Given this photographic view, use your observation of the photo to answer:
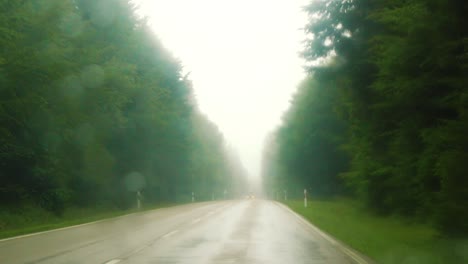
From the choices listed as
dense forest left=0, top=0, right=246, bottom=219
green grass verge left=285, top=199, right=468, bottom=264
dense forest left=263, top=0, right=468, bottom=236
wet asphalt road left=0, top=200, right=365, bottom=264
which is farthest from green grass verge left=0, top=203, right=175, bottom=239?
dense forest left=263, top=0, right=468, bottom=236

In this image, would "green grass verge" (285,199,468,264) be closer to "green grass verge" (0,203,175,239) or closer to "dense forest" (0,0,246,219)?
"green grass verge" (0,203,175,239)

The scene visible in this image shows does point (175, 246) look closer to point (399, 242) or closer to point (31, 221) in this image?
point (399, 242)

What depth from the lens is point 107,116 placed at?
31609 mm

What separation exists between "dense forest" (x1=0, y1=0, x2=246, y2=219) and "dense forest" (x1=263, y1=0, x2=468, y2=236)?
1015 centimetres

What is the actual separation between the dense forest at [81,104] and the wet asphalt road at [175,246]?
5.12 metres

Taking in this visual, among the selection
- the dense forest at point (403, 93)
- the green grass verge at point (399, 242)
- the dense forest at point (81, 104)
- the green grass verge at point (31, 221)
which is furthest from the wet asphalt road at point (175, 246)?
the dense forest at point (81, 104)

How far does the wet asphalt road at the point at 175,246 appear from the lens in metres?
11.9

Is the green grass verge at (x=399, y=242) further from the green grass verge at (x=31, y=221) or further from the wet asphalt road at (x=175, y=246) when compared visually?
the green grass verge at (x=31, y=221)

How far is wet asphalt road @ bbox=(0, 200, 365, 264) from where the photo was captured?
11.9 meters

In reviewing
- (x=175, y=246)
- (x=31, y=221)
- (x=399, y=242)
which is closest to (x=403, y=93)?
(x=399, y=242)

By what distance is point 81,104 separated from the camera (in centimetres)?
2717

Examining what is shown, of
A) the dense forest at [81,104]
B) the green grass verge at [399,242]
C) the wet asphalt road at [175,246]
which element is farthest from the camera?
the dense forest at [81,104]

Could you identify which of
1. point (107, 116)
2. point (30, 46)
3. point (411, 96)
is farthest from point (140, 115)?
point (411, 96)

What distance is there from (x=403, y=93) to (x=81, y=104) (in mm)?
15340
